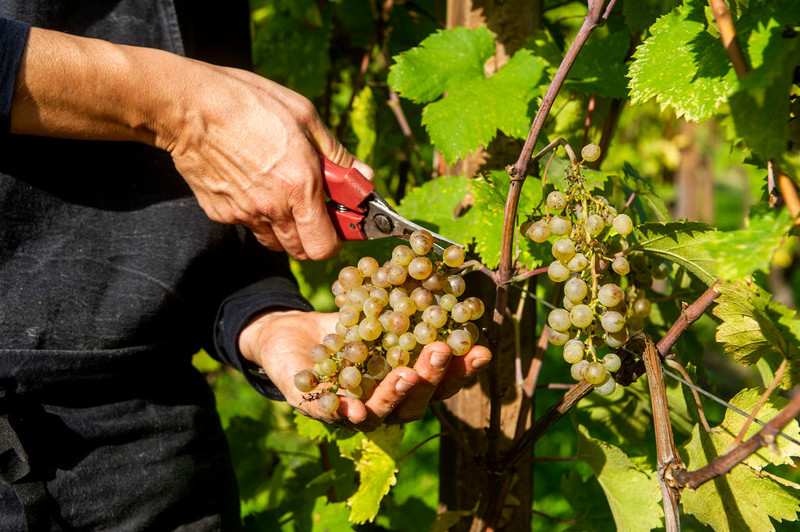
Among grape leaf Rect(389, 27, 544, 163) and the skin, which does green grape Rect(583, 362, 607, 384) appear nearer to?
the skin

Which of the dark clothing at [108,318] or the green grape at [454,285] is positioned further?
the dark clothing at [108,318]

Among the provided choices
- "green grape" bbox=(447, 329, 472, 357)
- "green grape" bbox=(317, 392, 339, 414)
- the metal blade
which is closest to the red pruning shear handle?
the metal blade

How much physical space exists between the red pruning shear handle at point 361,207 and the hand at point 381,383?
242 mm

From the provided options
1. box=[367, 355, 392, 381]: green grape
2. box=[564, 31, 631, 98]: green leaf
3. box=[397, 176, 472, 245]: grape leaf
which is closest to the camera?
box=[367, 355, 392, 381]: green grape

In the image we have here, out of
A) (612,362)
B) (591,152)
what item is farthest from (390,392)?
(591,152)

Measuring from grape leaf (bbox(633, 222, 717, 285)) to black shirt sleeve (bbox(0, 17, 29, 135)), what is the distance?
3.32ft

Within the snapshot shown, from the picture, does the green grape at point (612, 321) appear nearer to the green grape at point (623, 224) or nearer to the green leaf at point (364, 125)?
the green grape at point (623, 224)

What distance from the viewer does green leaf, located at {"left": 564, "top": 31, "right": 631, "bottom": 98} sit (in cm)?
134

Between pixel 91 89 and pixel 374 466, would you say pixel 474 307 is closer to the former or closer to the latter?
pixel 374 466

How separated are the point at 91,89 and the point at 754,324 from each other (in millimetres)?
1113

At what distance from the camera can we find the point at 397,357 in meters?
1.06

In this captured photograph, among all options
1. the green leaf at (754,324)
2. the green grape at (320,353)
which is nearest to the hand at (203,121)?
the green grape at (320,353)

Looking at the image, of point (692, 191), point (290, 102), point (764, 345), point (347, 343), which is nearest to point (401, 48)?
point (290, 102)

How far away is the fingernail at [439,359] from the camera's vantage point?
98cm
